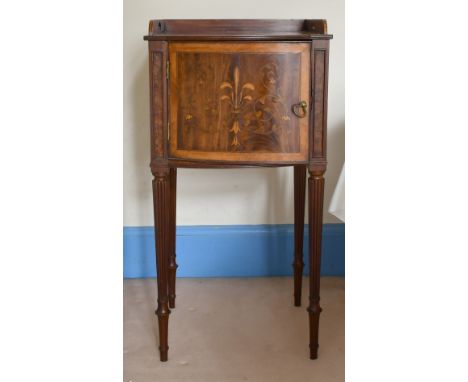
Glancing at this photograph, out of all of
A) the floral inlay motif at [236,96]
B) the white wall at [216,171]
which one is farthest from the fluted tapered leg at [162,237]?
the white wall at [216,171]

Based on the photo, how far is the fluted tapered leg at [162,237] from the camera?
1384 millimetres

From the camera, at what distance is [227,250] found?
203 centimetres

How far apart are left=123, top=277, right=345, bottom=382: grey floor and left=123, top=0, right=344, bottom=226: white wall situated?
252mm

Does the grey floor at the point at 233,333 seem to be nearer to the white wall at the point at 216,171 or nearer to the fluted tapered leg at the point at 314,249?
the fluted tapered leg at the point at 314,249

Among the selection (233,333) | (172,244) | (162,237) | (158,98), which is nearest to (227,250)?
(172,244)

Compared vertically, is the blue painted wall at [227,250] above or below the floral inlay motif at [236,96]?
below

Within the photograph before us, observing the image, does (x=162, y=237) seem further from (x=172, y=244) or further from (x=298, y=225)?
(x=298, y=225)

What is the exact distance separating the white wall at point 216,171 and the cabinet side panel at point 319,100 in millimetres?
714

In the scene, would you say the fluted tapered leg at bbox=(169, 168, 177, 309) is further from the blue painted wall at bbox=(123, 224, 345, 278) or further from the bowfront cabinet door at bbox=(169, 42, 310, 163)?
the bowfront cabinet door at bbox=(169, 42, 310, 163)

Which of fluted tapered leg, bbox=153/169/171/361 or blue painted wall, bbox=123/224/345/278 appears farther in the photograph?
blue painted wall, bbox=123/224/345/278

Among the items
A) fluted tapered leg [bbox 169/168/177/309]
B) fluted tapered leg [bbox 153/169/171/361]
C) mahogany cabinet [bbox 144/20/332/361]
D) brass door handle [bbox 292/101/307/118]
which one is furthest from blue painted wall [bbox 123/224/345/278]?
brass door handle [bbox 292/101/307/118]

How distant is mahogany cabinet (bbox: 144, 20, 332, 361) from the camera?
1.28 m

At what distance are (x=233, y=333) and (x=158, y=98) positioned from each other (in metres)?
0.70
